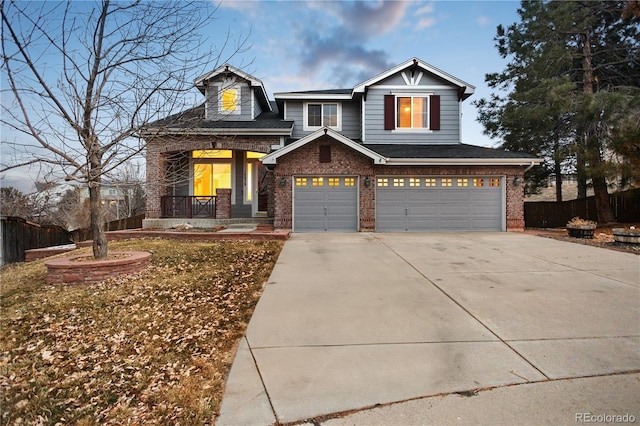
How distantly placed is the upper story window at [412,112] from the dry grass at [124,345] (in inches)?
420

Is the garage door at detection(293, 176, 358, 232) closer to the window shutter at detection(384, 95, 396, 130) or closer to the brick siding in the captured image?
the brick siding

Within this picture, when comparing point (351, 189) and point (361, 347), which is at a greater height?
point (351, 189)

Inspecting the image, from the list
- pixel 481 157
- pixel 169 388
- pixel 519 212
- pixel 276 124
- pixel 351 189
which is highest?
pixel 276 124

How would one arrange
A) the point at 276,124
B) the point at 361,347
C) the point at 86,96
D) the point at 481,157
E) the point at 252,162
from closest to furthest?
the point at 361,347, the point at 86,96, the point at 481,157, the point at 276,124, the point at 252,162

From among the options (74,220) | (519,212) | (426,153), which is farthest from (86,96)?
(74,220)

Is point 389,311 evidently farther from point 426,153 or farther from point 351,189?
point 426,153

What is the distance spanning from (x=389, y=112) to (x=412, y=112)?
1.14 m

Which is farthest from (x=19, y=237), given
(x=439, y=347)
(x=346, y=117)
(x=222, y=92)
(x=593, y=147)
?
(x=593, y=147)

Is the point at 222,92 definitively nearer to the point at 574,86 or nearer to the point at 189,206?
the point at 189,206

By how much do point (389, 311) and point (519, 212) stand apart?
35.8ft

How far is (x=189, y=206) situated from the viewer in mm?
13359

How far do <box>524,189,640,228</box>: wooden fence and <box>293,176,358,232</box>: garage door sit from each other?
11.4 meters

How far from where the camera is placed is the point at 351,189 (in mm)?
12453

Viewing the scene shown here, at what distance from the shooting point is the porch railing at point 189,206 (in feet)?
43.9
